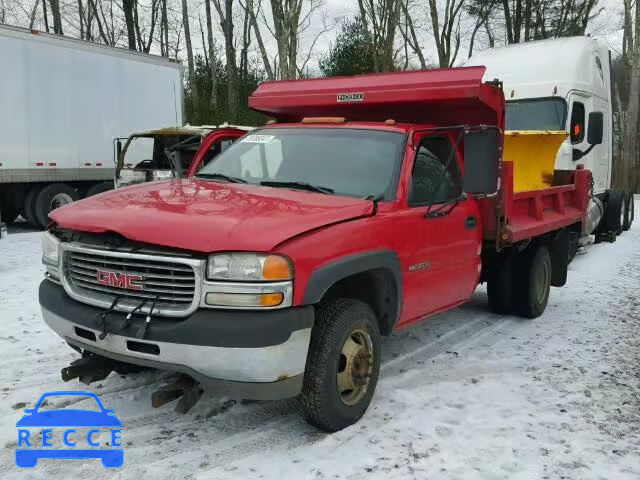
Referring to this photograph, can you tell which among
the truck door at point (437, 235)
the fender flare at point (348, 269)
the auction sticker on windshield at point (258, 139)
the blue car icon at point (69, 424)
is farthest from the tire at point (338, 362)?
the auction sticker on windshield at point (258, 139)

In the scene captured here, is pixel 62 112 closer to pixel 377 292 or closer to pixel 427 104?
pixel 427 104

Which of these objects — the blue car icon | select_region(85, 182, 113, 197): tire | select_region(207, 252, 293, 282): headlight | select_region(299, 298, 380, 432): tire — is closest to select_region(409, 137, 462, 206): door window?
select_region(299, 298, 380, 432): tire

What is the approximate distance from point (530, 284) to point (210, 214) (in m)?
4.24

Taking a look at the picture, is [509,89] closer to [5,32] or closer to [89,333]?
[89,333]

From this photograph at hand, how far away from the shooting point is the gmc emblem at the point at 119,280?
3445mm

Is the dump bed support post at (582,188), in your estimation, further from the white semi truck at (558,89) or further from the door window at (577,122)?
the door window at (577,122)

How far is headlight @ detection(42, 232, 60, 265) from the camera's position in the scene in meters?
3.93

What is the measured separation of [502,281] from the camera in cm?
669

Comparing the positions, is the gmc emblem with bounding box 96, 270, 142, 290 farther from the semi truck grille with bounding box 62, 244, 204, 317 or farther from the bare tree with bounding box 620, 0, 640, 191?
the bare tree with bounding box 620, 0, 640, 191

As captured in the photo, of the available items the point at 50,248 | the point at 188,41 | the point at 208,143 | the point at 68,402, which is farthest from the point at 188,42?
the point at 68,402

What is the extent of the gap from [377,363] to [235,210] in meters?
1.41

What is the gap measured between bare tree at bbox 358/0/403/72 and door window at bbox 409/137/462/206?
20.7 metres

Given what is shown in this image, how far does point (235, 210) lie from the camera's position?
11.9 feet

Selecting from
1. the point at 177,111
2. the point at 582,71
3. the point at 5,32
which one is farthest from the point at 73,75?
the point at 582,71
